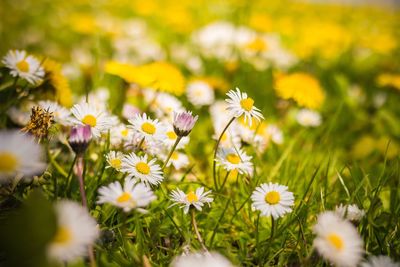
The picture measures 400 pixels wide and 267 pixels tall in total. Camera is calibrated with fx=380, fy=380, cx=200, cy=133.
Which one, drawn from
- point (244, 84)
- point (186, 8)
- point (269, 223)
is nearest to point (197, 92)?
point (244, 84)

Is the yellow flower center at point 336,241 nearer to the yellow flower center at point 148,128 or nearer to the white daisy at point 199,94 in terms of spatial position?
the yellow flower center at point 148,128

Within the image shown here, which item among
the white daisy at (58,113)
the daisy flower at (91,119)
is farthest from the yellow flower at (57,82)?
the daisy flower at (91,119)

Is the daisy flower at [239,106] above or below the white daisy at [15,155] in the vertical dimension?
above

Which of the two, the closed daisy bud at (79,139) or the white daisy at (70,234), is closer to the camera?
the white daisy at (70,234)

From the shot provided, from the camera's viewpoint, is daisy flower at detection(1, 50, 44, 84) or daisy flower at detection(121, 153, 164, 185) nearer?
daisy flower at detection(121, 153, 164, 185)

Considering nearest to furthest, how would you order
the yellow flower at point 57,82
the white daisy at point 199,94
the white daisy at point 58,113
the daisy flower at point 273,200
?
the daisy flower at point 273,200 → the white daisy at point 58,113 → the yellow flower at point 57,82 → the white daisy at point 199,94

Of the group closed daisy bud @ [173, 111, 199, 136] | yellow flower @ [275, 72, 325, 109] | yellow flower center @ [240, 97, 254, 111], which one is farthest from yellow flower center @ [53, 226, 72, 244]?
yellow flower @ [275, 72, 325, 109]

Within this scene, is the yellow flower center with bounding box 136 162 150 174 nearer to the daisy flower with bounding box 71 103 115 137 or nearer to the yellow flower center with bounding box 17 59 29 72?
the daisy flower with bounding box 71 103 115 137

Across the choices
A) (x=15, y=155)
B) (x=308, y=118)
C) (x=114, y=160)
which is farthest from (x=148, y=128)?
(x=308, y=118)
